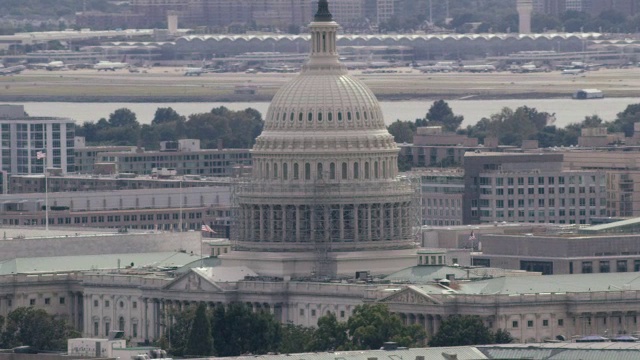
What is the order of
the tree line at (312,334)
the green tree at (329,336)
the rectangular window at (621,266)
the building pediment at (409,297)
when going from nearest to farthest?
1. the tree line at (312,334)
2. the green tree at (329,336)
3. the building pediment at (409,297)
4. the rectangular window at (621,266)

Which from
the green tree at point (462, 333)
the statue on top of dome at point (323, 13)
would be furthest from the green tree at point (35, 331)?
the statue on top of dome at point (323, 13)

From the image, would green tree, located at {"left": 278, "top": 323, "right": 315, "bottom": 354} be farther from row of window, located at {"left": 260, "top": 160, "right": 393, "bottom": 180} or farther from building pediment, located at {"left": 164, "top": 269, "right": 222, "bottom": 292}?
row of window, located at {"left": 260, "top": 160, "right": 393, "bottom": 180}

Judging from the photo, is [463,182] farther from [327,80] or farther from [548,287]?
[548,287]

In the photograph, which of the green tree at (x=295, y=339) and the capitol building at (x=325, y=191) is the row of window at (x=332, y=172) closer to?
the capitol building at (x=325, y=191)

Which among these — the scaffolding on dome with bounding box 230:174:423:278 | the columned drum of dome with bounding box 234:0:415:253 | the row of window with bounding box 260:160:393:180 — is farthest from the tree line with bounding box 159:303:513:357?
the row of window with bounding box 260:160:393:180

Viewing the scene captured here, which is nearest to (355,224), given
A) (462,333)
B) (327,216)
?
(327,216)

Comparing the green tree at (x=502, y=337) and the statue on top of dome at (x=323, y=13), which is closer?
the green tree at (x=502, y=337)
